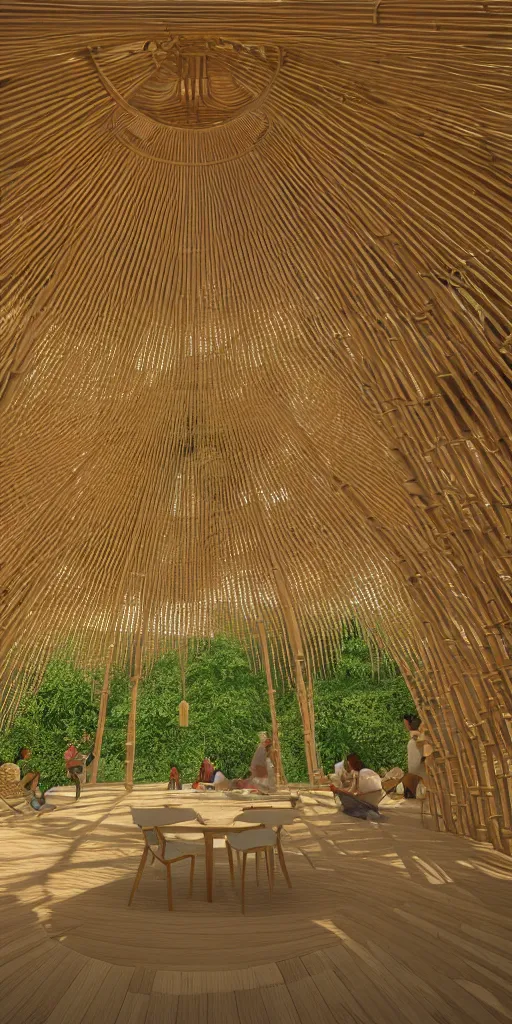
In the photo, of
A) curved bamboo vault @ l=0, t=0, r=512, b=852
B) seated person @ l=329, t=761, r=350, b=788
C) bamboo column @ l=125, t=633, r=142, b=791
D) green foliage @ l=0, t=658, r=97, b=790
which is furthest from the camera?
green foliage @ l=0, t=658, r=97, b=790

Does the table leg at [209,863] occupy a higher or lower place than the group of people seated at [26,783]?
higher

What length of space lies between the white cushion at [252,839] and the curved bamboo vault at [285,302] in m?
2.55

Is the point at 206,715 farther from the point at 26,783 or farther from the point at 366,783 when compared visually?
the point at 366,783

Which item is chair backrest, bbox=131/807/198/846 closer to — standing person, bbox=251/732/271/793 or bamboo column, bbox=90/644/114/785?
standing person, bbox=251/732/271/793

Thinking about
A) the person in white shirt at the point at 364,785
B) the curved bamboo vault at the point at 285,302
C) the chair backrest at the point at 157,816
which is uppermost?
the curved bamboo vault at the point at 285,302

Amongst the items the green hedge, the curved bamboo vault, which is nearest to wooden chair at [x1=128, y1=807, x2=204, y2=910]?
the curved bamboo vault

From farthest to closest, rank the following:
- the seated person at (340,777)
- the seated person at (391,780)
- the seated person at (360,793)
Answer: the seated person at (391,780), the seated person at (340,777), the seated person at (360,793)

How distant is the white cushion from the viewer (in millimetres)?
4703

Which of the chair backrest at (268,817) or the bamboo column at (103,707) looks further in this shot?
the bamboo column at (103,707)

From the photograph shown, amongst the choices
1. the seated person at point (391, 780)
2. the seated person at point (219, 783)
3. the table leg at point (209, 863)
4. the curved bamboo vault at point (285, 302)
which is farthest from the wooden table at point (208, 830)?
the seated person at point (219, 783)

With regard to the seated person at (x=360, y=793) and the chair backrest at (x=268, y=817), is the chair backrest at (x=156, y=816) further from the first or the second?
the seated person at (x=360, y=793)

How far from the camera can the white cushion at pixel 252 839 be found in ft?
15.4

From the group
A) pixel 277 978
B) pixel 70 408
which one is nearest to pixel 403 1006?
pixel 277 978

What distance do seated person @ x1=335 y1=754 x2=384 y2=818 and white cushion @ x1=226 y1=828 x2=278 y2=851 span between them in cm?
401
